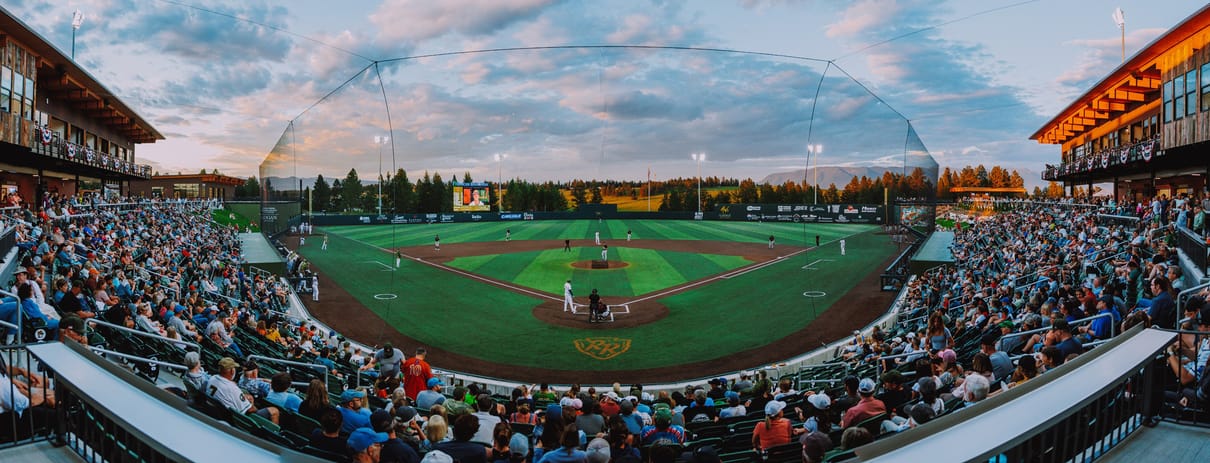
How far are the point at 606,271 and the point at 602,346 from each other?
1631 cm

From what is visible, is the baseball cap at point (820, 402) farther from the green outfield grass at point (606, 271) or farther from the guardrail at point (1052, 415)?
the green outfield grass at point (606, 271)

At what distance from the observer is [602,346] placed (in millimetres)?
19875

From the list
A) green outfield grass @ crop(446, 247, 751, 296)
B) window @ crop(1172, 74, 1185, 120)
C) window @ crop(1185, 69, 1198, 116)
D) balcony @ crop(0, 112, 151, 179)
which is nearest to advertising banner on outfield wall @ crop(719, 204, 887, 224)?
green outfield grass @ crop(446, 247, 751, 296)

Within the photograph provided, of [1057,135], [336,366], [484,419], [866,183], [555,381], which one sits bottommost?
[555,381]

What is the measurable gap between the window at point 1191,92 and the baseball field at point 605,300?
13527 mm

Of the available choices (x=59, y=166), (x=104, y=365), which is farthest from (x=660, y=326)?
(x=59, y=166)

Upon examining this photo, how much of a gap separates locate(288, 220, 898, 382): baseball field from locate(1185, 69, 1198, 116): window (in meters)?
13.5

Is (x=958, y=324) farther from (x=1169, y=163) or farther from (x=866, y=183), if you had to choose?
(x=1169, y=163)

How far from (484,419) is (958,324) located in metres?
12.0

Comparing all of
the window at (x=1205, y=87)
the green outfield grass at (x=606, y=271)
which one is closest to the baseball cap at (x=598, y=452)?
the green outfield grass at (x=606, y=271)

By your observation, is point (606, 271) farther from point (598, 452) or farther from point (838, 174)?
point (598, 452)

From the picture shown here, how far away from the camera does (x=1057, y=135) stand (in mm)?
56875

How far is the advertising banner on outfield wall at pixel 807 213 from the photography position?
230 ft

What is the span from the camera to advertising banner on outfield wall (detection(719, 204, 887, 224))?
230 ft
